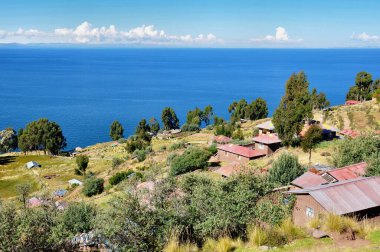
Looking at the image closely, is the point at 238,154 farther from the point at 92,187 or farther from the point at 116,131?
the point at 116,131

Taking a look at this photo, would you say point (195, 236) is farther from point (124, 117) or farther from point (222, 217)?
point (124, 117)

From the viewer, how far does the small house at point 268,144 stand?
5204 centimetres

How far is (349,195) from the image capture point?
1914 centimetres

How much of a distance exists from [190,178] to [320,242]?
10.7 meters

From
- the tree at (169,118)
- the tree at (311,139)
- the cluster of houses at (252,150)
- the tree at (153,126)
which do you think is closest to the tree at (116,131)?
the tree at (153,126)

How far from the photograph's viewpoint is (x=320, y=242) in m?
13.3

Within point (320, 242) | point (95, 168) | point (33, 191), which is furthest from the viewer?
point (95, 168)

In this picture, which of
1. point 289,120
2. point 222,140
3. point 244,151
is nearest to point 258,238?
point 289,120

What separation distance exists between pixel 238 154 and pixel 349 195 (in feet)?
106

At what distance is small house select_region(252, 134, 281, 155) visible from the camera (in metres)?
52.0

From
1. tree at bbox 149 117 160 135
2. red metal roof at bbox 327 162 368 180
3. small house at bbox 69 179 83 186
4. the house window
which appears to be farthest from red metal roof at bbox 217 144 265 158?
tree at bbox 149 117 160 135

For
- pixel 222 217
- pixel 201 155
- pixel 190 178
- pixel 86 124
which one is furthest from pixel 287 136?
pixel 86 124

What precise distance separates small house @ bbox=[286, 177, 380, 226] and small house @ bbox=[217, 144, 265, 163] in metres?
30.1

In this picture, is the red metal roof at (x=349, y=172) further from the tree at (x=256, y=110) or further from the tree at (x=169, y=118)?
the tree at (x=169, y=118)
